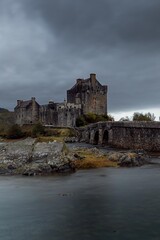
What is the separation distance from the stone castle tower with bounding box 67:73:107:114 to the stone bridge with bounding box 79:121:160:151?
104ft

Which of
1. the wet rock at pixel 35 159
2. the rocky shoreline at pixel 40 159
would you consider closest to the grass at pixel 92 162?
the rocky shoreline at pixel 40 159

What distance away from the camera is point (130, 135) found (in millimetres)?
67812

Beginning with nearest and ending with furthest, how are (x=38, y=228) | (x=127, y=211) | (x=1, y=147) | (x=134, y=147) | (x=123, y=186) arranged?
(x=38, y=228) → (x=127, y=211) → (x=123, y=186) → (x=1, y=147) → (x=134, y=147)

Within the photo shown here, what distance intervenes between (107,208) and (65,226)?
12.9 ft

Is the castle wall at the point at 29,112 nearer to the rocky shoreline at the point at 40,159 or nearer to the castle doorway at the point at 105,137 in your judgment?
the castle doorway at the point at 105,137

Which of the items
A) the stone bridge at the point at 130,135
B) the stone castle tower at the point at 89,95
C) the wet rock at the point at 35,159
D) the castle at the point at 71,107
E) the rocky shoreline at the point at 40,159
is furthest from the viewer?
the stone castle tower at the point at 89,95

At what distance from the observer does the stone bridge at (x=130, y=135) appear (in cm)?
6094

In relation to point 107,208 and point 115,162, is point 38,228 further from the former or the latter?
point 115,162

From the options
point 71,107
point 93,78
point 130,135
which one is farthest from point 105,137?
point 93,78

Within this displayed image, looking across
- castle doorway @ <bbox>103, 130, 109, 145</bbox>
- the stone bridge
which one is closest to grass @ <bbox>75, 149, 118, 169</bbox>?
the stone bridge

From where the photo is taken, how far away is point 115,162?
42.8 m

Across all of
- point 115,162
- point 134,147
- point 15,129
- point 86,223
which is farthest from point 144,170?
point 15,129

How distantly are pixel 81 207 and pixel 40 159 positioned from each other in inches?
614

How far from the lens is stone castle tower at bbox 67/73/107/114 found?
11925 centimetres
